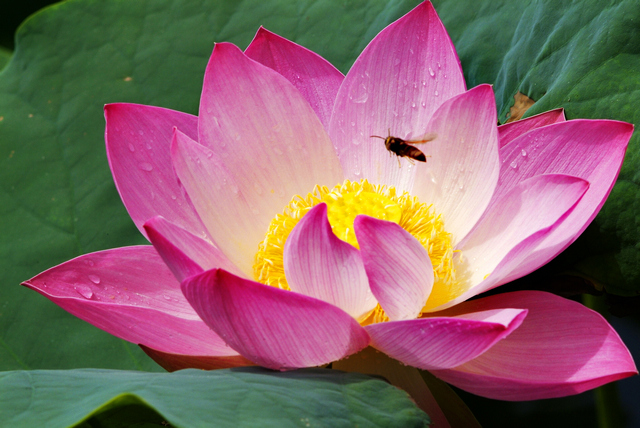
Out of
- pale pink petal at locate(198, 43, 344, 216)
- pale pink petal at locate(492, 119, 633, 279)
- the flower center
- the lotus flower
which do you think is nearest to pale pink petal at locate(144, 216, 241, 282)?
the lotus flower

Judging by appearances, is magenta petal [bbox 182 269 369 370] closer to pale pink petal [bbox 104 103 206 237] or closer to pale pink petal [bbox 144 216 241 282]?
pale pink petal [bbox 144 216 241 282]

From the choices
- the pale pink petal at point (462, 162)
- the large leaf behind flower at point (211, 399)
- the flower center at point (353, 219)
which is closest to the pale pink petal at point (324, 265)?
the large leaf behind flower at point (211, 399)

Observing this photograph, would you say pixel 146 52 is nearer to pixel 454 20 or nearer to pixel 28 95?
pixel 28 95

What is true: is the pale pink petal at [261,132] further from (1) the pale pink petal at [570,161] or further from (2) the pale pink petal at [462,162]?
(1) the pale pink petal at [570,161]

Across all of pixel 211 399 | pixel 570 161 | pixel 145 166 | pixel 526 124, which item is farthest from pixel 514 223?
pixel 145 166

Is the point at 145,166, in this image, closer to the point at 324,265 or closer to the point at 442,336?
the point at 324,265

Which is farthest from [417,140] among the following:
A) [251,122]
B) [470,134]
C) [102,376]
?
[102,376]
